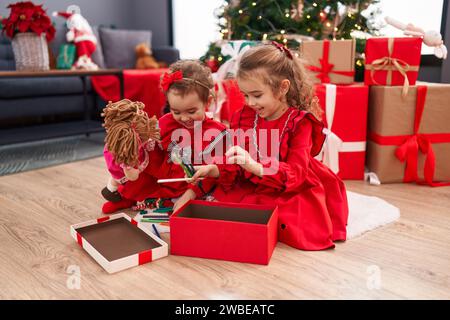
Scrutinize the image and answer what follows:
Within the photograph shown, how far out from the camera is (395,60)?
6.06ft

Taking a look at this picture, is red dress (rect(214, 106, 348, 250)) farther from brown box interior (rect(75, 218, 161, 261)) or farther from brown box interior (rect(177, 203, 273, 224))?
brown box interior (rect(75, 218, 161, 261))

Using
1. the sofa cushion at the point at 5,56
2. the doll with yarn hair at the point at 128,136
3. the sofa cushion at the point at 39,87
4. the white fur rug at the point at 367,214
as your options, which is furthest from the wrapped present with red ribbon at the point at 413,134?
the sofa cushion at the point at 5,56

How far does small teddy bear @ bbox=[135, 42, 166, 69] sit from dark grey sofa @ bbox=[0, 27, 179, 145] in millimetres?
630

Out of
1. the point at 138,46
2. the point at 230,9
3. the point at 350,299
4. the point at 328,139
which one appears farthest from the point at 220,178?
the point at 138,46

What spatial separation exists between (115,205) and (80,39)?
2262 millimetres

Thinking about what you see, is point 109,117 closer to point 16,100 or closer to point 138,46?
point 16,100

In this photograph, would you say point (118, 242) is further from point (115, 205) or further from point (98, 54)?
point (98, 54)

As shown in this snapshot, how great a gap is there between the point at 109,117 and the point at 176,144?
28 centimetres

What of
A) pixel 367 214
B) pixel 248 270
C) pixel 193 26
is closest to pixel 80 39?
pixel 193 26

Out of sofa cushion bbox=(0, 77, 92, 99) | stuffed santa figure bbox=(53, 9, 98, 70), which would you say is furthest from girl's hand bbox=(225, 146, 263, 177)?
stuffed santa figure bbox=(53, 9, 98, 70)

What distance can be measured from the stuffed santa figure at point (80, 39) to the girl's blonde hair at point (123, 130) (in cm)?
217

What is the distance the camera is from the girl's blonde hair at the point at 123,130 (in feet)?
4.38

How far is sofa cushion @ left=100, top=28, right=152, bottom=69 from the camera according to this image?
3961mm

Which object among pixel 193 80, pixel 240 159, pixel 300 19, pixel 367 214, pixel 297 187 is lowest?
pixel 367 214
